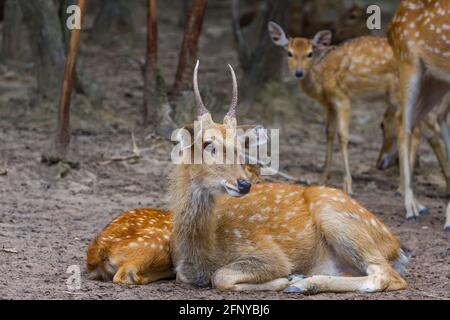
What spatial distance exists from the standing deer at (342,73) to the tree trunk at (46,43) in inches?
100.0

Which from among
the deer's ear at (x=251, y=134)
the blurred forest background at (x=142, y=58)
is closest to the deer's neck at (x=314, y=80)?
the blurred forest background at (x=142, y=58)

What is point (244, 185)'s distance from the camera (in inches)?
237

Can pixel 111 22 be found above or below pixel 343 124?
above

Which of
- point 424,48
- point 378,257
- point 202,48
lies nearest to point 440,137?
point 424,48

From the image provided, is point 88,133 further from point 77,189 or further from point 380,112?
point 380,112

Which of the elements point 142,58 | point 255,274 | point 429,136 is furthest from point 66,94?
point 142,58

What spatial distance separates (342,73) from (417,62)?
75.2 inches

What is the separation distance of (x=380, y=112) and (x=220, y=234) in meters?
8.24

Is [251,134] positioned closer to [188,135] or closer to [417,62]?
[188,135]

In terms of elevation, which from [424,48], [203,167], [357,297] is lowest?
[357,297]

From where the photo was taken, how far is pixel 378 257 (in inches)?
252

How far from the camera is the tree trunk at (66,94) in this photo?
9.16 meters

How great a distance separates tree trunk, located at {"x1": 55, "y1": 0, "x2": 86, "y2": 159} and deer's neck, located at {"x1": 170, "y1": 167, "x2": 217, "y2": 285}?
3121mm

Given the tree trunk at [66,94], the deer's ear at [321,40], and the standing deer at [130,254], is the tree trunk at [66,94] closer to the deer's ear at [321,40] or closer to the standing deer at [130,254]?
the standing deer at [130,254]
